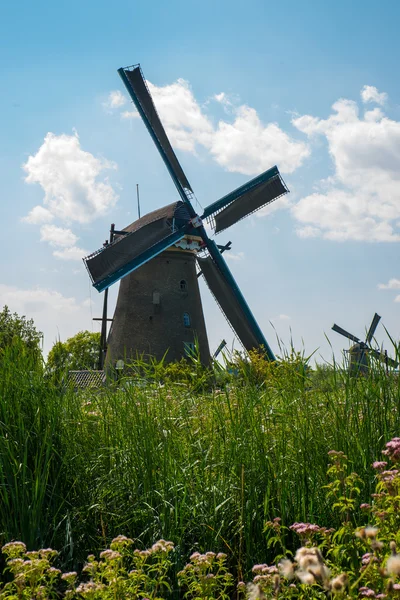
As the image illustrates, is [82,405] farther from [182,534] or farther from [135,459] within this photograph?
[182,534]

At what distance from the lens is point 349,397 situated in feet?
16.6

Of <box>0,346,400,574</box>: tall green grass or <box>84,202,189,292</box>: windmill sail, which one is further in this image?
<box>84,202,189,292</box>: windmill sail

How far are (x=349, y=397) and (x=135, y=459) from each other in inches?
68.2

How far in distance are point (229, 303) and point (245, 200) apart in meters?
4.28

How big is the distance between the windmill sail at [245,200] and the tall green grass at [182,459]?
21.1 meters

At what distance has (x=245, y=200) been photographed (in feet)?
86.5

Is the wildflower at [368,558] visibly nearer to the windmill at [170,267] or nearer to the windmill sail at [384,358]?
the windmill sail at [384,358]

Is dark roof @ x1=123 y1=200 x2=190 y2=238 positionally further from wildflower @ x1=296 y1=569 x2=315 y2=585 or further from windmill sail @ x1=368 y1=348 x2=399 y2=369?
wildflower @ x1=296 y1=569 x2=315 y2=585

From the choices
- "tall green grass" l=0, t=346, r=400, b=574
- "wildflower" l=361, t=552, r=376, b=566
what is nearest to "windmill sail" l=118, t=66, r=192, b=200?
"tall green grass" l=0, t=346, r=400, b=574

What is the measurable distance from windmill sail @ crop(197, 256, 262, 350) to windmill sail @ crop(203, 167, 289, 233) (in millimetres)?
1603

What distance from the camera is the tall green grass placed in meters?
4.30

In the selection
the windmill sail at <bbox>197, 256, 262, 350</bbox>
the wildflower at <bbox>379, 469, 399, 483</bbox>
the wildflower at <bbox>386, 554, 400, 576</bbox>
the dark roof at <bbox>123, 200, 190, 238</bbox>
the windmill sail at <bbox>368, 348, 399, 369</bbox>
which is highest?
the dark roof at <bbox>123, 200, 190, 238</bbox>

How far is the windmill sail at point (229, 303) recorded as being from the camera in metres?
25.6

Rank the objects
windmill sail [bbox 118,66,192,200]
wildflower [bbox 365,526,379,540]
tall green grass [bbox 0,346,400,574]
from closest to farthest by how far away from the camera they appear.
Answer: wildflower [bbox 365,526,379,540] → tall green grass [bbox 0,346,400,574] → windmill sail [bbox 118,66,192,200]
